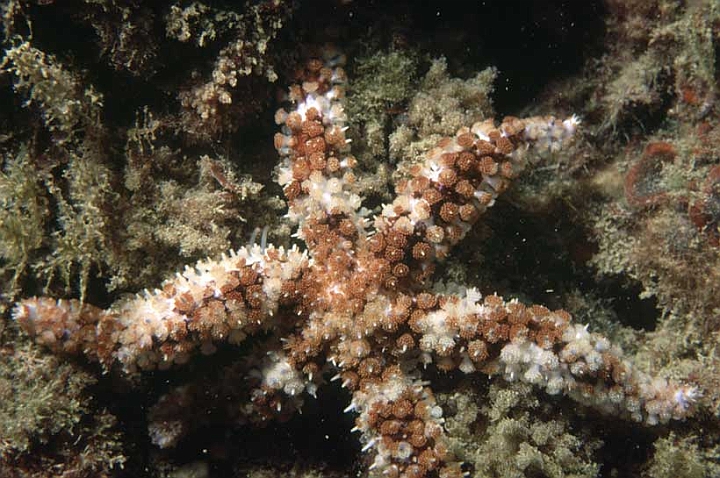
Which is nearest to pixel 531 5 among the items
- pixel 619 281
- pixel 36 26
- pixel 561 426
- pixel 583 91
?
pixel 583 91

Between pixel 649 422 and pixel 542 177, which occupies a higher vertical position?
pixel 542 177

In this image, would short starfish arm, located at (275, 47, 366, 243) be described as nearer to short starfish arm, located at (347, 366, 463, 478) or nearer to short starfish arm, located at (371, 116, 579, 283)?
short starfish arm, located at (371, 116, 579, 283)

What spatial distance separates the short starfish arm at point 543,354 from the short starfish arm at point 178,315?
950mm

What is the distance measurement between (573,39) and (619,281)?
2028mm

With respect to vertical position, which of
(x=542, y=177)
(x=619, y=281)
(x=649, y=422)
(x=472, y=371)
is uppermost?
(x=542, y=177)

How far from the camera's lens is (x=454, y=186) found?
12.1ft

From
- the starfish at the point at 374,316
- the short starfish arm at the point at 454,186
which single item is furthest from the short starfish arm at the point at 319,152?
the short starfish arm at the point at 454,186

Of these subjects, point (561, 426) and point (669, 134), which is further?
point (669, 134)

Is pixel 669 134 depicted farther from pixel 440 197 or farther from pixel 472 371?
pixel 472 371

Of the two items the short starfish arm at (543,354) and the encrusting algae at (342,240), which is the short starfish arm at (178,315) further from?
the short starfish arm at (543,354)

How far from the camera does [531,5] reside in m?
4.38

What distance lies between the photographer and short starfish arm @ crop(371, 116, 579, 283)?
12.0 ft

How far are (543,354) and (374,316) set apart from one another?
43.0 inches

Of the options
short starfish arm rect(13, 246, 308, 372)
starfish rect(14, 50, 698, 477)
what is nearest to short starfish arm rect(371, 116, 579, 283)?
starfish rect(14, 50, 698, 477)
